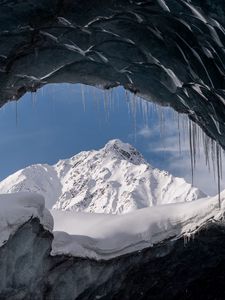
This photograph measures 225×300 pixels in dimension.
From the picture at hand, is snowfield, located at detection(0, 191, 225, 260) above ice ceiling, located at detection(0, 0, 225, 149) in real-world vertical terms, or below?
below

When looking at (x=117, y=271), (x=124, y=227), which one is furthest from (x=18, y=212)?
(x=117, y=271)

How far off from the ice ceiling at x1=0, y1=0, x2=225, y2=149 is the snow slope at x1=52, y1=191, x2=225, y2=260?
5371 millimetres

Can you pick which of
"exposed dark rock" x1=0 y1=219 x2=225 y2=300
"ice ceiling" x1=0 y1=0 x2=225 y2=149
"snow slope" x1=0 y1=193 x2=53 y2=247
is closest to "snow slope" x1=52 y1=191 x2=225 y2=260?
"exposed dark rock" x1=0 y1=219 x2=225 y2=300

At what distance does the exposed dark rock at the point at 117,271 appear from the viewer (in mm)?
10625

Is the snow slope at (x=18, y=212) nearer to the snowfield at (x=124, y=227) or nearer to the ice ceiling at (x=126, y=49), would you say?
the snowfield at (x=124, y=227)

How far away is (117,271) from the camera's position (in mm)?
12961

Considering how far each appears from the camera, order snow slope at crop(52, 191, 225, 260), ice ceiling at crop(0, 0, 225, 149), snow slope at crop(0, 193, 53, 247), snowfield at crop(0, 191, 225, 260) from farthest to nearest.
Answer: snow slope at crop(52, 191, 225, 260) → snowfield at crop(0, 191, 225, 260) → snow slope at crop(0, 193, 53, 247) → ice ceiling at crop(0, 0, 225, 149)

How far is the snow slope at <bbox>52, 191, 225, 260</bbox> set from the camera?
11.9 metres

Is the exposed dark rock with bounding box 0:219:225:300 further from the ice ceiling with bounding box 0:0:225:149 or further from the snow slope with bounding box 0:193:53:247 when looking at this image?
the ice ceiling with bounding box 0:0:225:149

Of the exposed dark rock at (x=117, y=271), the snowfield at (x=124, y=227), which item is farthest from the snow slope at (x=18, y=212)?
the exposed dark rock at (x=117, y=271)

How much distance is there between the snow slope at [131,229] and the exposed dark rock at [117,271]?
32 centimetres

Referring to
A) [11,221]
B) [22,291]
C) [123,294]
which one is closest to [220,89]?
[11,221]

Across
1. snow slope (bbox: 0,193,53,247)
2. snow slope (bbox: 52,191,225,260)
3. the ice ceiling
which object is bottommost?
snow slope (bbox: 52,191,225,260)

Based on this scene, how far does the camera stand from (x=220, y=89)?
5.48m
